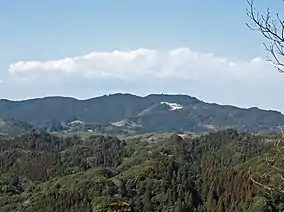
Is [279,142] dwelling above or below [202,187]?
above

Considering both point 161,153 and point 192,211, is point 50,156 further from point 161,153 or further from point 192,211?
point 192,211

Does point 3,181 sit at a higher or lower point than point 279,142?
lower

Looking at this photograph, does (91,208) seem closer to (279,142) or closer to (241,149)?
(241,149)

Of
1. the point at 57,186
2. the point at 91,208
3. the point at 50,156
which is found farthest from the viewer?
the point at 50,156

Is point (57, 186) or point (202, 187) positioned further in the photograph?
point (57, 186)

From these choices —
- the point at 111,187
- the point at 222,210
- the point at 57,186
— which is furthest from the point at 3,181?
the point at 222,210

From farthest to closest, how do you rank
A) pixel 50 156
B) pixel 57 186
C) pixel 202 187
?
pixel 50 156 < pixel 57 186 < pixel 202 187

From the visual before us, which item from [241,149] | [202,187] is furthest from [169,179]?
[241,149]

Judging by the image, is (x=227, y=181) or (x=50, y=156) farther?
(x=50, y=156)

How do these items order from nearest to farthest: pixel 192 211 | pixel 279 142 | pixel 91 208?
pixel 279 142
pixel 91 208
pixel 192 211
